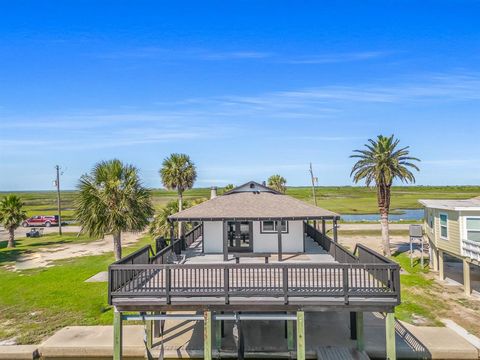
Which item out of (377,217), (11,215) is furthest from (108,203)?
(377,217)

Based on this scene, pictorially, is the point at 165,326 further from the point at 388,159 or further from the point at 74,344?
the point at 388,159

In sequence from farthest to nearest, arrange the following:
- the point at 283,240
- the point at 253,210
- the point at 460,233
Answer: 1. the point at 460,233
2. the point at 283,240
3. the point at 253,210

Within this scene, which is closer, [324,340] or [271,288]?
[271,288]

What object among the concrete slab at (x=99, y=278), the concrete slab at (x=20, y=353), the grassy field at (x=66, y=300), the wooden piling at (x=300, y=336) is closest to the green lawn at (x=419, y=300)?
the grassy field at (x=66, y=300)

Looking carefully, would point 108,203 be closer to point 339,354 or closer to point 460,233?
point 339,354

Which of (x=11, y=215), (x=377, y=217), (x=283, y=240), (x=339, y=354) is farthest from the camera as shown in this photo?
(x=377, y=217)

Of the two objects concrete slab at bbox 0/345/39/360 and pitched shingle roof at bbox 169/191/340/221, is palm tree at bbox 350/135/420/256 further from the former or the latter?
concrete slab at bbox 0/345/39/360
